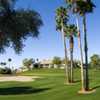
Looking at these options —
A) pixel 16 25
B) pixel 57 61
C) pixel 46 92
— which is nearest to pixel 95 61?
pixel 57 61

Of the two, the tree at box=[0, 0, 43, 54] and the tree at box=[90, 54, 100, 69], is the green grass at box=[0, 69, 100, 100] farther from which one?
the tree at box=[90, 54, 100, 69]

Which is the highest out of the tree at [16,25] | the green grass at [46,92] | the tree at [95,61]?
the tree at [95,61]

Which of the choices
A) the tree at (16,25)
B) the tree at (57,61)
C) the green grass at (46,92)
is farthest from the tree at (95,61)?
the tree at (16,25)

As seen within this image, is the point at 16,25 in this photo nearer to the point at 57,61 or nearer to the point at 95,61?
the point at 95,61

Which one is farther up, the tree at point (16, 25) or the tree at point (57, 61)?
the tree at point (57, 61)

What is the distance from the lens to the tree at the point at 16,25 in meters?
19.8

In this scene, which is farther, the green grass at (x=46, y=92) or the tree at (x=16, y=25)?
the green grass at (x=46, y=92)

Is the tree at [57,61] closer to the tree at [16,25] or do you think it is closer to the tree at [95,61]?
the tree at [95,61]

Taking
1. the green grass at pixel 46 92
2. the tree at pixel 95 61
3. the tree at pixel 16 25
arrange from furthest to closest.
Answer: the tree at pixel 95 61, the green grass at pixel 46 92, the tree at pixel 16 25

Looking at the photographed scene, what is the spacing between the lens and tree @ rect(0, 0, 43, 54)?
65.0ft

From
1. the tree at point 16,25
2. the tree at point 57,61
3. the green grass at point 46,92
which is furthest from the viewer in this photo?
the tree at point 57,61

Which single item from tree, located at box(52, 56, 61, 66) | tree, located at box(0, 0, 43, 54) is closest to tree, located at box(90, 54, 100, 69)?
tree, located at box(52, 56, 61, 66)

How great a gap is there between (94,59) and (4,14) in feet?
450

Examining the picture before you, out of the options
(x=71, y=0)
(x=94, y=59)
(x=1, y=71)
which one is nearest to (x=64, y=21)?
(x=71, y=0)
